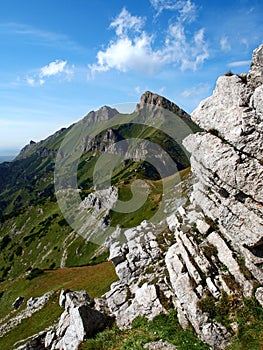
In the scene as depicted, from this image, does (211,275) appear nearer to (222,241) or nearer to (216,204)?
(222,241)

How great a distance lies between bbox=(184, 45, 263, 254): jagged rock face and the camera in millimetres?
21344

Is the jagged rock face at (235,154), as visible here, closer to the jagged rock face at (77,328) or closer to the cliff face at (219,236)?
the cliff face at (219,236)

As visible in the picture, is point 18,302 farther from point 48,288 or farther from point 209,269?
point 209,269

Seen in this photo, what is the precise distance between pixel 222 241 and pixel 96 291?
27.7 meters

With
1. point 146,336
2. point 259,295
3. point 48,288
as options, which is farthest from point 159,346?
point 48,288

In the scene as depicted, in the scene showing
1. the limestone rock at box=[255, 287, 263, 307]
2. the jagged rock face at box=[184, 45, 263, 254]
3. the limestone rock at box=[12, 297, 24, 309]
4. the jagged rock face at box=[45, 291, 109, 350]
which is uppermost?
the jagged rock face at box=[184, 45, 263, 254]

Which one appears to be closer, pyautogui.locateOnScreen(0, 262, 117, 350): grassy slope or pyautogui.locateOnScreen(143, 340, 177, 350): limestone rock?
pyautogui.locateOnScreen(143, 340, 177, 350): limestone rock

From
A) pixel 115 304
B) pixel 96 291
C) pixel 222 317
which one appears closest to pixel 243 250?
pixel 222 317

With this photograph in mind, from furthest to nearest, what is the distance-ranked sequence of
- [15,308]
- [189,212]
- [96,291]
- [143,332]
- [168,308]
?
[15,308] → [96,291] → [189,212] → [168,308] → [143,332]

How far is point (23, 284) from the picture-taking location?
67312 millimetres

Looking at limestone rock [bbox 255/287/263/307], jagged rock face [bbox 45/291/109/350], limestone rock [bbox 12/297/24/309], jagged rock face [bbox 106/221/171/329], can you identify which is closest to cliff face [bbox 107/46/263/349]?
limestone rock [bbox 255/287/263/307]

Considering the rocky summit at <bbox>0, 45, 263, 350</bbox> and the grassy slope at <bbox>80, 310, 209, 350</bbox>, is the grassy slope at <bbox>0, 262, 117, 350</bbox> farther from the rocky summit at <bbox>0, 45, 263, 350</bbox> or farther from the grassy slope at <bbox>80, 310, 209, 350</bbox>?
the grassy slope at <bbox>80, 310, 209, 350</bbox>

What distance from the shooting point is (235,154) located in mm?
22766

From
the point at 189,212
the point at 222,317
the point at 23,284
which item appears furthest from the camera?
the point at 23,284
